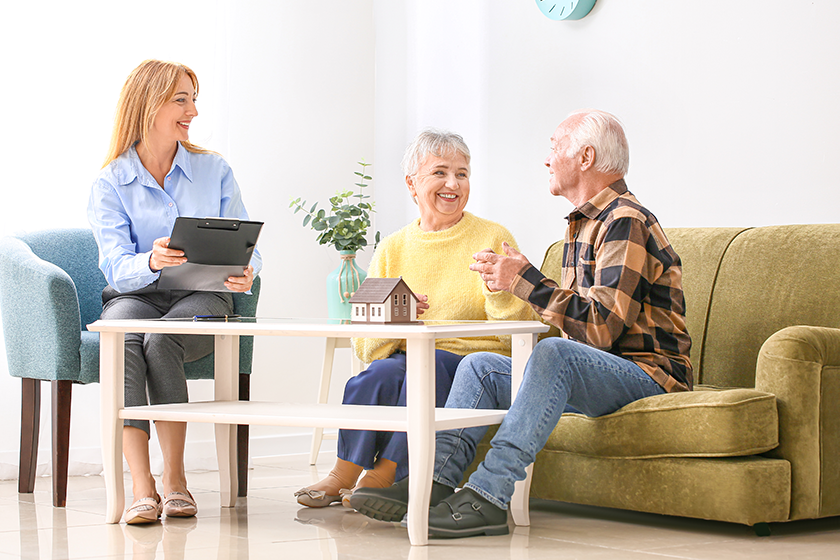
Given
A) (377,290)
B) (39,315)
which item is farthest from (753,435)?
(39,315)

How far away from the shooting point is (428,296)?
2.70 meters

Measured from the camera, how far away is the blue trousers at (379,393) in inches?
97.7

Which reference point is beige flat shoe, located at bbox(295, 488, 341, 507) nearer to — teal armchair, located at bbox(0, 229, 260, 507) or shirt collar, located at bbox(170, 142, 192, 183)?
teal armchair, located at bbox(0, 229, 260, 507)

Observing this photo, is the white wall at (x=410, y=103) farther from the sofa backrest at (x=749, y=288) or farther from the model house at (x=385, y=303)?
the model house at (x=385, y=303)

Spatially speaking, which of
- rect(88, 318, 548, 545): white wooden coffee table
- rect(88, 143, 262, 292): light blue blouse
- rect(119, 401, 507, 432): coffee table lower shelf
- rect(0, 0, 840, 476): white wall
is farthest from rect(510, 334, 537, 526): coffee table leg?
rect(0, 0, 840, 476): white wall

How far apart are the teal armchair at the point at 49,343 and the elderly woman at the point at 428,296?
1.41ft

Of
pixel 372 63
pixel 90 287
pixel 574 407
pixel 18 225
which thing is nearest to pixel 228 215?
pixel 90 287

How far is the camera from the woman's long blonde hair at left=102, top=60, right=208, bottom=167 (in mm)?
2768

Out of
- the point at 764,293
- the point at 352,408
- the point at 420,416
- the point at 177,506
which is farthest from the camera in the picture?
the point at 764,293

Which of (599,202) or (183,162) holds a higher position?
(183,162)

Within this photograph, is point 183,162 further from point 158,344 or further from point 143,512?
point 143,512

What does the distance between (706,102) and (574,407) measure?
1.27 meters

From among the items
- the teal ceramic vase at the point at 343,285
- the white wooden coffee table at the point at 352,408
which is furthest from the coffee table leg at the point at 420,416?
the teal ceramic vase at the point at 343,285

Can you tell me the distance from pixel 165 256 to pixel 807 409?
1562 mm
